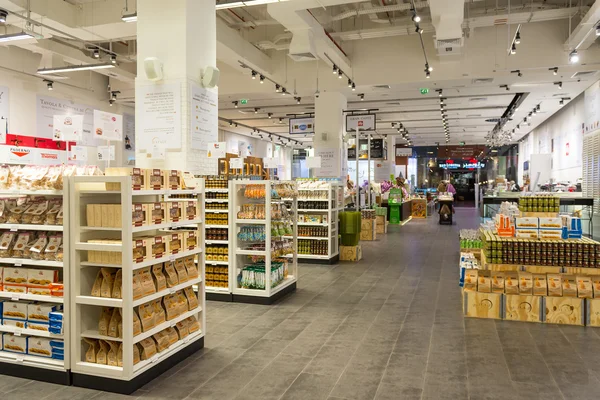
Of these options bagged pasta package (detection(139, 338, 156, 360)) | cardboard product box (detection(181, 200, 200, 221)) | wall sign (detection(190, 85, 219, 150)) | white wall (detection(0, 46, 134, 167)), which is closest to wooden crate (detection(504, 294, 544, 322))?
cardboard product box (detection(181, 200, 200, 221))

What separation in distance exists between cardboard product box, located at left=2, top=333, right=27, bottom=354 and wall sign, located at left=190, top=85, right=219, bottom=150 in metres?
2.92

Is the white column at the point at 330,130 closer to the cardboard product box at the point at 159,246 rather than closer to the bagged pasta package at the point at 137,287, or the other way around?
the cardboard product box at the point at 159,246

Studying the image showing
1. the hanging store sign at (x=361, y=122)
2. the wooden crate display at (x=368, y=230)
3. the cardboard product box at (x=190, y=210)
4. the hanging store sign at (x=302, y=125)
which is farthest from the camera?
the hanging store sign at (x=302, y=125)

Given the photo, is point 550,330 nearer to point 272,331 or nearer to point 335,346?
point 335,346

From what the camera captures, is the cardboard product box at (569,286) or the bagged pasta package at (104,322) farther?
the cardboard product box at (569,286)

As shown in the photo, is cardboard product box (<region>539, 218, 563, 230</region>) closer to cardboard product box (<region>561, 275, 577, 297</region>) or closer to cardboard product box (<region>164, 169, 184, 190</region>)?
cardboard product box (<region>561, 275, 577, 297</region>)

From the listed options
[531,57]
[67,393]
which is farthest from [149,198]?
[531,57]

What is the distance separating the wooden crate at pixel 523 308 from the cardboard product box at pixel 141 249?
162 inches

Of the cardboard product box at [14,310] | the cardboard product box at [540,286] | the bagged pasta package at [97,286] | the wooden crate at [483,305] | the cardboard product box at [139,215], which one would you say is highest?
the cardboard product box at [139,215]

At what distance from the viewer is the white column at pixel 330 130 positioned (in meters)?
13.3

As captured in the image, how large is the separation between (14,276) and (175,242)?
1.36 metres

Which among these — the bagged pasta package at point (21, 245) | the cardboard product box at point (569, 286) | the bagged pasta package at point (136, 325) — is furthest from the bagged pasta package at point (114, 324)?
the cardboard product box at point (569, 286)

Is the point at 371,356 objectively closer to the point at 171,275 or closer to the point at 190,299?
the point at 190,299

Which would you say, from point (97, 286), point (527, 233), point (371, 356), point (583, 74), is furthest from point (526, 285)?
point (583, 74)
